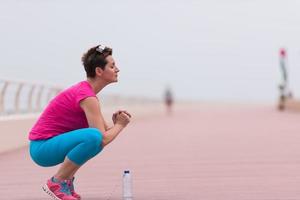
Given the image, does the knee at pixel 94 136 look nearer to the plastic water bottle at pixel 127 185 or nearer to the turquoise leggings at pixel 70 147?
the turquoise leggings at pixel 70 147

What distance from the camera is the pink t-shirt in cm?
736

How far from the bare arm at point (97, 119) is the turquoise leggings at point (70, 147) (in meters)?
0.05

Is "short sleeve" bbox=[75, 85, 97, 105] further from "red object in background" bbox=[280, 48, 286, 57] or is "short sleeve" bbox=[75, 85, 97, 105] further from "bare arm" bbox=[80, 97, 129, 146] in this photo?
"red object in background" bbox=[280, 48, 286, 57]

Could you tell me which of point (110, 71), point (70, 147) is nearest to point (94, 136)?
point (70, 147)

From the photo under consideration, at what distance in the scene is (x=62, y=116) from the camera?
24.6 ft

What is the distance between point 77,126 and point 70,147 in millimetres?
279

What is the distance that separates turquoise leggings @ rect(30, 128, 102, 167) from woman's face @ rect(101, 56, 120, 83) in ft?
1.50

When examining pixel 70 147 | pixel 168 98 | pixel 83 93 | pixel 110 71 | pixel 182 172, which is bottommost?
pixel 168 98

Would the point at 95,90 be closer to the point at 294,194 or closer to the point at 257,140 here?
the point at 294,194

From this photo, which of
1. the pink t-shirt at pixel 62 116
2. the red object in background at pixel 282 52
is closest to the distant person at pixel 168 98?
the red object in background at pixel 282 52

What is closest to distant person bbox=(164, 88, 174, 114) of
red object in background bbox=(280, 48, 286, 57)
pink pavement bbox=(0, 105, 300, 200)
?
red object in background bbox=(280, 48, 286, 57)

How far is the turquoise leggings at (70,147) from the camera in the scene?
722cm

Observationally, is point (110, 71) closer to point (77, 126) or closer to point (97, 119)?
point (97, 119)

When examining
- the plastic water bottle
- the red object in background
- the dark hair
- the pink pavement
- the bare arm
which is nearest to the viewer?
the plastic water bottle
